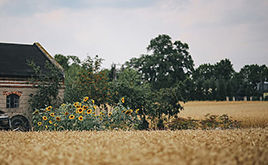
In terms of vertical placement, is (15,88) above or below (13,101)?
above

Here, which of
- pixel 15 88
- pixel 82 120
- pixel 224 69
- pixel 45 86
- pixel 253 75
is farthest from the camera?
pixel 224 69

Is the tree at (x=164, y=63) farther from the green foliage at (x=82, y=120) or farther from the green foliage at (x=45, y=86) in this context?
the green foliage at (x=82, y=120)

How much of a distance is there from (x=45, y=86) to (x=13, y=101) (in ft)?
6.13

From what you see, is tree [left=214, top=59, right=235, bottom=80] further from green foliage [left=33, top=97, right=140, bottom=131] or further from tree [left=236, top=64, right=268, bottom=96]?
green foliage [left=33, top=97, right=140, bottom=131]

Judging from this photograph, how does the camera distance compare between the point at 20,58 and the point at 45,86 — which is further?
the point at 20,58

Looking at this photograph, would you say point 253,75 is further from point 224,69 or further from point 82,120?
point 82,120

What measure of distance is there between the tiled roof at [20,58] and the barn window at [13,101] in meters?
1.14

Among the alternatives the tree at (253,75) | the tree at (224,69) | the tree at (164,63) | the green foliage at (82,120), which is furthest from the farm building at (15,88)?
the tree at (224,69)

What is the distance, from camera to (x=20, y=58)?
16.1 m

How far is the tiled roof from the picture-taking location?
576 inches

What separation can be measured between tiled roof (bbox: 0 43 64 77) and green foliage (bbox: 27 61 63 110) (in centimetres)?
45

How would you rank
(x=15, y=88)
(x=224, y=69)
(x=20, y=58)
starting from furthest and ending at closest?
(x=224, y=69), (x=20, y=58), (x=15, y=88)


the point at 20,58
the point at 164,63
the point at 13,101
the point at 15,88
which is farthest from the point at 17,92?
the point at 164,63

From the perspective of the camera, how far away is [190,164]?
7.45ft
